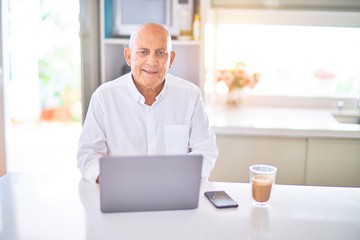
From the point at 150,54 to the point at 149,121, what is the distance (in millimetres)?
309

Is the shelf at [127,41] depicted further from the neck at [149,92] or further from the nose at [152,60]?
the nose at [152,60]

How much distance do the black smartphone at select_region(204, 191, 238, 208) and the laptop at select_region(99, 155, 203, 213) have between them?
88mm

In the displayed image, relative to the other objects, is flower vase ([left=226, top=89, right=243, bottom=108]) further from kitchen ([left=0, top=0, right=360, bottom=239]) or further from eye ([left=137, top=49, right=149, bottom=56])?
eye ([left=137, top=49, right=149, bottom=56])

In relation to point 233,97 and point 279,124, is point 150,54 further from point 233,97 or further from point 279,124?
point 233,97

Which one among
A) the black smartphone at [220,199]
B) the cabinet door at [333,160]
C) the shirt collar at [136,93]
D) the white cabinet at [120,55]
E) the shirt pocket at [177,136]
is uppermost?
the white cabinet at [120,55]

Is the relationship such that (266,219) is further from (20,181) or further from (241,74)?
(241,74)

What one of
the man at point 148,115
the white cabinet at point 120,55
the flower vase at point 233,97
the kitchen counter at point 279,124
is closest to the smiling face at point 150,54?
the man at point 148,115

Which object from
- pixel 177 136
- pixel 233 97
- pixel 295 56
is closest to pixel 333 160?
pixel 233 97

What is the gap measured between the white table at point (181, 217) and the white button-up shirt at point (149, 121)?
33 cm

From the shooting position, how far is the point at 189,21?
296 centimetres

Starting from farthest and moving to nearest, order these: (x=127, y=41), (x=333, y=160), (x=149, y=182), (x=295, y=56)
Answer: (x=295, y=56) < (x=127, y=41) < (x=333, y=160) < (x=149, y=182)

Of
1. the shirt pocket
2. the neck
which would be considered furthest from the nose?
the shirt pocket

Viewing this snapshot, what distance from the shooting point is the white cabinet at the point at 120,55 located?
294 cm

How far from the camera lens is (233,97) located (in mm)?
3371
